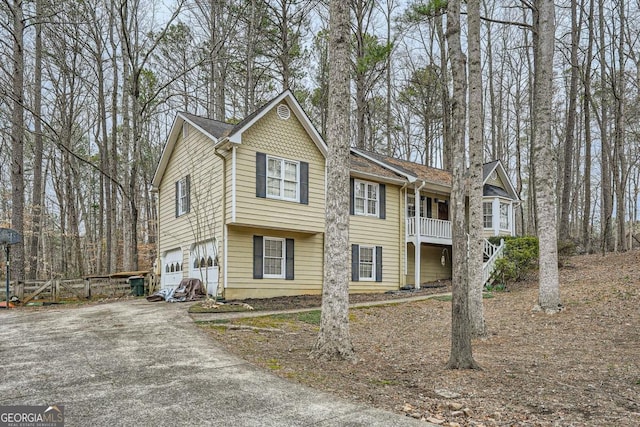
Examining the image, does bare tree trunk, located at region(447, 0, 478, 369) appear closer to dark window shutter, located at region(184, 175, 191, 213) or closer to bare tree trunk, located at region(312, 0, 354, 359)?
bare tree trunk, located at region(312, 0, 354, 359)

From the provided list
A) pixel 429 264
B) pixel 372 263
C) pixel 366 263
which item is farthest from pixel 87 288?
pixel 429 264

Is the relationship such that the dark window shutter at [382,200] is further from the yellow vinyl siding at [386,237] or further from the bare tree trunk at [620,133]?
the bare tree trunk at [620,133]

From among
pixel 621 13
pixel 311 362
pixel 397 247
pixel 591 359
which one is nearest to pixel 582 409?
pixel 591 359

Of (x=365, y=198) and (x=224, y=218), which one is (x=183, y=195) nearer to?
(x=224, y=218)

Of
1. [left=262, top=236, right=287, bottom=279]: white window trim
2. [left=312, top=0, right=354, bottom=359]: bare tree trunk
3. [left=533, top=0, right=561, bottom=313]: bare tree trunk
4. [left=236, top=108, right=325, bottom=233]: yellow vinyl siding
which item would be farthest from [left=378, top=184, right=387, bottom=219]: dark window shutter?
[left=312, top=0, right=354, bottom=359]: bare tree trunk

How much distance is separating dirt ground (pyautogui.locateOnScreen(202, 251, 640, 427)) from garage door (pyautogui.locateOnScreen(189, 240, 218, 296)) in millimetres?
3910

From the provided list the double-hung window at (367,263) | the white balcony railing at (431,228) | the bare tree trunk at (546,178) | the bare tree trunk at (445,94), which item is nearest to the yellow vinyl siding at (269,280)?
the double-hung window at (367,263)

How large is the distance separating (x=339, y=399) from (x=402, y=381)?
3.96ft

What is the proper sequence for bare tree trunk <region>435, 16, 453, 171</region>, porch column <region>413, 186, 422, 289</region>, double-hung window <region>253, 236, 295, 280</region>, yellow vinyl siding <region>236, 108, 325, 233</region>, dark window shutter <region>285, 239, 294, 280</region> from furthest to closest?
bare tree trunk <region>435, 16, 453, 171</region>, porch column <region>413, 186, 422, 289</region>, dark window shutter <region>285, 239, 294, 280</region>, double-hung window <region>253, 236, 295, 280</region>, yellow vinyl siding <region>236, 108, 325, 233</region>

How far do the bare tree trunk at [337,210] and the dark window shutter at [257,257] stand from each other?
7079 mm

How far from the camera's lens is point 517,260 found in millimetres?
15508

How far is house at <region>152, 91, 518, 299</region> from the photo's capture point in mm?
13094

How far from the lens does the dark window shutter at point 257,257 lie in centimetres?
1349

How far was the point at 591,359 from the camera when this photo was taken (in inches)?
257
